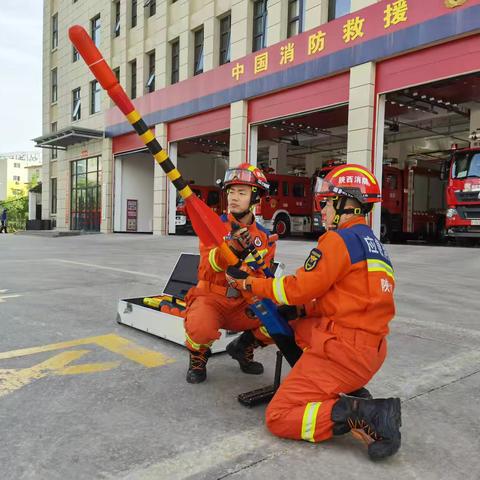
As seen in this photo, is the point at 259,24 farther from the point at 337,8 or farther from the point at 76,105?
the point at 76,105

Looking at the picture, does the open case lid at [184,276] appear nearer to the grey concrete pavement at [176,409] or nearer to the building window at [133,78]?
the grey concrete pavement at [176,409]

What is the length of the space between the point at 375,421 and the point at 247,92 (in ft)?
54.6

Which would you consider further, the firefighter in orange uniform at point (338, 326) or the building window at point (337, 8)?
the building window at point (337, 8)

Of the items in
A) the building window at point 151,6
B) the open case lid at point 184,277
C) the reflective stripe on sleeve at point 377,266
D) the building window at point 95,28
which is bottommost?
the open case lid at point 184,277

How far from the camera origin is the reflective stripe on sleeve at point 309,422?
2232 millimetres

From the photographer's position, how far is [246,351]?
3258 mm

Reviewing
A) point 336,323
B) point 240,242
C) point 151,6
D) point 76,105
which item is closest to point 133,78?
point 151,6

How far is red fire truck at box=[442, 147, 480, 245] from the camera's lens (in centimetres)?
1298

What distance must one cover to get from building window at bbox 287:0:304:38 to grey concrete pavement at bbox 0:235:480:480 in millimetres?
13844

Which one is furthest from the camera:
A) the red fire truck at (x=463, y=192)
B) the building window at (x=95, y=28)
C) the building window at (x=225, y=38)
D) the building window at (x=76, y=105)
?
the building window at (x=76, y=105)

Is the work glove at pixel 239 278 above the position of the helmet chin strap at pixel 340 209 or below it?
below

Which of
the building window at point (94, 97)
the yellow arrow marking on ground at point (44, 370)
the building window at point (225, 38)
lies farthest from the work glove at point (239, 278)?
the building window at point (94, 97)

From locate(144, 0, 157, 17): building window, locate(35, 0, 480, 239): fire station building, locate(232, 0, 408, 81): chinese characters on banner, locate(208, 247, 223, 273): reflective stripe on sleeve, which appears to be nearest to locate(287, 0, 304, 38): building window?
locate(35, 0, 480, 239): fire station building

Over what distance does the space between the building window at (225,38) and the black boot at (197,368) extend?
18146mm
